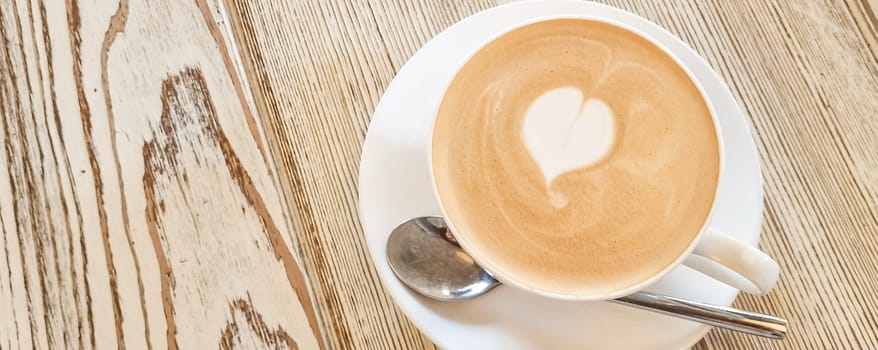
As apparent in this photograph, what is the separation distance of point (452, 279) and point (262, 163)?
23cm

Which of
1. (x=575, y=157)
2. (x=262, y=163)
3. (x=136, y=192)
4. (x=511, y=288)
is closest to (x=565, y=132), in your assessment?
(x=575, y=157)

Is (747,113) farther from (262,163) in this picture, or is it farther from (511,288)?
(262,163)

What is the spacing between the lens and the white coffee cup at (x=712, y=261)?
54cm

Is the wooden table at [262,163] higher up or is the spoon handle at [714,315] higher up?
the wooden table at [262,163]

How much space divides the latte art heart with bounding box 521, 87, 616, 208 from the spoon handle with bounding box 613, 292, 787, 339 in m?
0.11

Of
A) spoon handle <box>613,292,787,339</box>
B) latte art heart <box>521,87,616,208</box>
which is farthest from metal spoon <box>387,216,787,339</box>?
latte art heart <box>521,87,616,208</box>

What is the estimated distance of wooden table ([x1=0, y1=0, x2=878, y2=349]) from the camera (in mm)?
697

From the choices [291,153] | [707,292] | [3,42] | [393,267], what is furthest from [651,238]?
[3,42]

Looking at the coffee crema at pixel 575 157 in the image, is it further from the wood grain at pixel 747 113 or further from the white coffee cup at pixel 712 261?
the wood grain at pixel 747 113

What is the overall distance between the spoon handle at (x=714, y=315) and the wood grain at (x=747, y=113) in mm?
86

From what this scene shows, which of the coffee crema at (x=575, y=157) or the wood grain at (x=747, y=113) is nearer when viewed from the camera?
the coffee crema at (x=575, y=157)

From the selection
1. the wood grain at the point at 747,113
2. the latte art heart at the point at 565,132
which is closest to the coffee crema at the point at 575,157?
the latte art heart at the point at 565,132

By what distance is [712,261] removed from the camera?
0.58 metres

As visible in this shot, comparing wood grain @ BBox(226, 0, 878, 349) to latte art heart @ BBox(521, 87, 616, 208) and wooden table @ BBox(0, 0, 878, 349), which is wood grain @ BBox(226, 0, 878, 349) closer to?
wooden table @ BBox(0, 0, 878, 349)
